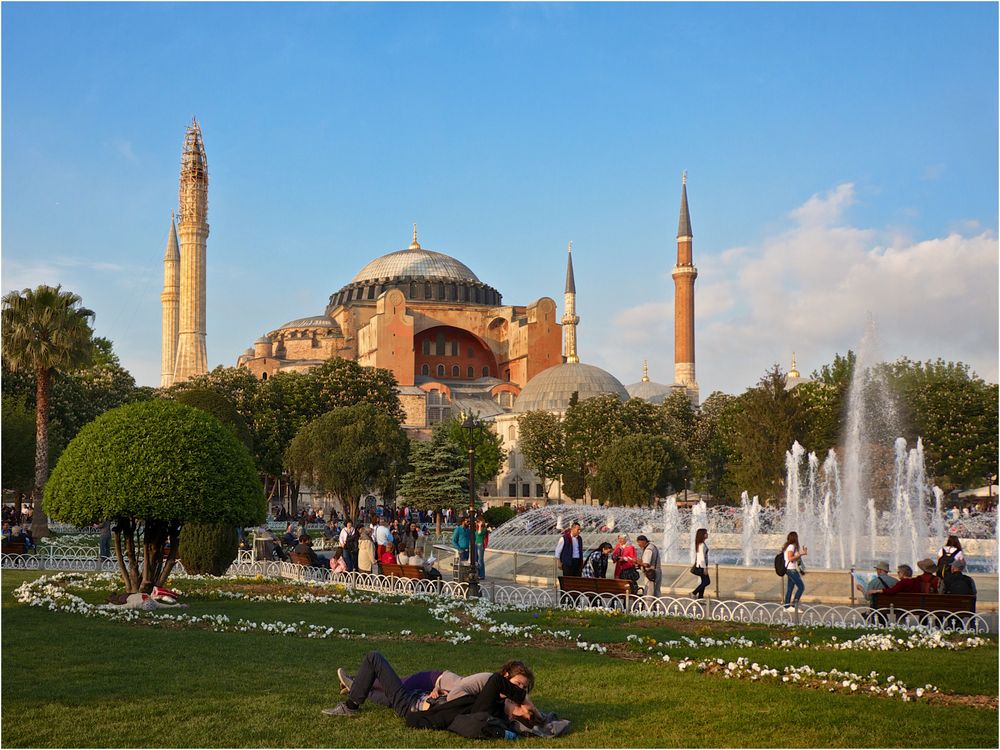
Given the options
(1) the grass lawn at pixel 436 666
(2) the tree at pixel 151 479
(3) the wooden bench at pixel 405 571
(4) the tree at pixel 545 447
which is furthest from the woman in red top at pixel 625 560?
(4) the tree at pixel 545 447

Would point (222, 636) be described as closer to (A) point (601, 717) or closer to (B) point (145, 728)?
(B) point (145, 728)

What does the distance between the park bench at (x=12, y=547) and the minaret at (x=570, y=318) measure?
6248 cm

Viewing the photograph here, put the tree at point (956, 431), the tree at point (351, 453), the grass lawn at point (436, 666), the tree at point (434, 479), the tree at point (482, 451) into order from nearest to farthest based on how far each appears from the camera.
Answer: the grass lawn at point (436, 666)
the tree at point (351, 453)
the tree at point (434, 479)
the tree at point (956, 431)
the tree at point (482, 451)

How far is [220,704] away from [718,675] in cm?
366

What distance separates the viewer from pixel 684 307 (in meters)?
69.2

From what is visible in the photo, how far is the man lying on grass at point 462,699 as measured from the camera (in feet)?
21.1

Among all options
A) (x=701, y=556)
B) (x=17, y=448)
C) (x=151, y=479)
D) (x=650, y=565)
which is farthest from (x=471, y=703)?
(x=17, y=448)

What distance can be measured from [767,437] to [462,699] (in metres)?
33.5

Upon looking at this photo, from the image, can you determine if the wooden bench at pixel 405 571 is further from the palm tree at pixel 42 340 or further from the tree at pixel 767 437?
the tree at pixel 767 437

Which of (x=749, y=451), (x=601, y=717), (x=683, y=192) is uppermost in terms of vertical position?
(x=683, y=192)

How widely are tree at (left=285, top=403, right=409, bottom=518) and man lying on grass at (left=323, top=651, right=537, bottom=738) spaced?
95.7 ft

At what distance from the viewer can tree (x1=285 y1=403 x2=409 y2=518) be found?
3597 centimetres

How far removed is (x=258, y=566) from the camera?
18.8 metres

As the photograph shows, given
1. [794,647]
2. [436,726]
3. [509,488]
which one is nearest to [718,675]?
[794,647]
